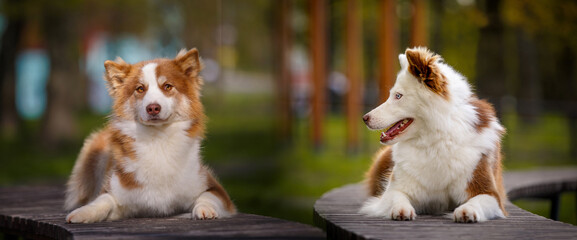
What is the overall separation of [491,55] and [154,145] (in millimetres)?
11414

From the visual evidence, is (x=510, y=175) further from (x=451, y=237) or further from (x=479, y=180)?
(x=451, y=237)

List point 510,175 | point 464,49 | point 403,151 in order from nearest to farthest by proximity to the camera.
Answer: point 403,151 < point 510,175 < point 464,49

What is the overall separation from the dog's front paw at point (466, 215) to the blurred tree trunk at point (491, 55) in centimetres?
941

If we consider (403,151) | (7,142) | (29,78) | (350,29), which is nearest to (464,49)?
(350,29)

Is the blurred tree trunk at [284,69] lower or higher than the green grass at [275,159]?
higher

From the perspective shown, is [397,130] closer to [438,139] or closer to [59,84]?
[438,139]

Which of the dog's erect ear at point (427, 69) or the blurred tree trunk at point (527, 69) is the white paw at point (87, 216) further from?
the blurred tree trunk at point (527, 69)

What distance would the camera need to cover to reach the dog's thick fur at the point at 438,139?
3781 millimetres

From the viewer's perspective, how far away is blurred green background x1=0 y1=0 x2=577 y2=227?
41.2 feet

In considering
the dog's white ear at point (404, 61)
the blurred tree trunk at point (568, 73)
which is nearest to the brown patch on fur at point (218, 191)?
the dog's white ear at point (404, 61)

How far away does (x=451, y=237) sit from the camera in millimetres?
3418

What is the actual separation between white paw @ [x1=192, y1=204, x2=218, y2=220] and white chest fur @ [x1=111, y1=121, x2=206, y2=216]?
0.36 feet

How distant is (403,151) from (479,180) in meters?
0.43

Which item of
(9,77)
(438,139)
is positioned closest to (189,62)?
(438,139)
